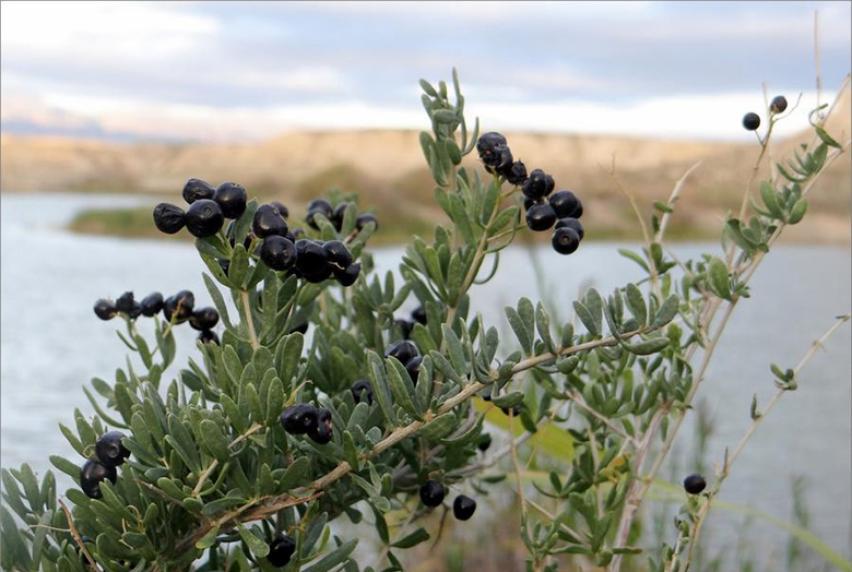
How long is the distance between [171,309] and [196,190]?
0.87 feet

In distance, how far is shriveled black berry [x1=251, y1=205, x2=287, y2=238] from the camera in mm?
761

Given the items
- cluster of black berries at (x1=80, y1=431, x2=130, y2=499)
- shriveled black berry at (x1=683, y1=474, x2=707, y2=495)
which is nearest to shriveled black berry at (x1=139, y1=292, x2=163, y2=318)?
cluster of black berries at (x1=80, y1=431, x2=130, y2=499)

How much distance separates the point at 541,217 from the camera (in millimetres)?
895

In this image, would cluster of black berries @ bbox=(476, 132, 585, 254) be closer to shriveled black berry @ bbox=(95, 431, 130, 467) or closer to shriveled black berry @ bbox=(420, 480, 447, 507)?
shriveled black berry @ bbox=(420, 480, 447, 507)

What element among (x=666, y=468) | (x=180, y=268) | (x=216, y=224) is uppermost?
(x=216, y=224)

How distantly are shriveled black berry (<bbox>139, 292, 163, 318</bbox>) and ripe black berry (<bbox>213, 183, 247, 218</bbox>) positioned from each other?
292 millimetres

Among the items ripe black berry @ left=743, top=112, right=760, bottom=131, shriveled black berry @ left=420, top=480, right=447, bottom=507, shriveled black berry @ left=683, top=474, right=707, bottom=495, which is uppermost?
ripe black berry @ left=743, top=112, right=760, bottom=131

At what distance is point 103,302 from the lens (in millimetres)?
1057

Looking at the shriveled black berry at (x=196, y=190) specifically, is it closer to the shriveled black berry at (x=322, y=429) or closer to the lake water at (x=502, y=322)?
the shriveled black berry at (x=322, y=429)

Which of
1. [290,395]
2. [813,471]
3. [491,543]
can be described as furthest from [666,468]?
[290,395]

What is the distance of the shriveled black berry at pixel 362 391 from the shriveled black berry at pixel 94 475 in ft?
0.69

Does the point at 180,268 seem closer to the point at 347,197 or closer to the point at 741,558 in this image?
the point at 741,558

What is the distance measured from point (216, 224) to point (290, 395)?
14cm

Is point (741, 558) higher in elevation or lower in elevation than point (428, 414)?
lower
